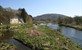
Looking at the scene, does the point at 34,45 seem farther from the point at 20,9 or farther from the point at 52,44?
the point at 20,9

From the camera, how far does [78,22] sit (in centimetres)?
9931

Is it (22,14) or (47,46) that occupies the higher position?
(22,14)

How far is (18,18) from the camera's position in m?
59.6

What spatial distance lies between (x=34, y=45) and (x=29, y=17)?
42005mm

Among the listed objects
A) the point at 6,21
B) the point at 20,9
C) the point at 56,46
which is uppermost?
the point at 20,9

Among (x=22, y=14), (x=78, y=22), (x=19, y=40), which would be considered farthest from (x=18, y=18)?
(x=78, y=22)

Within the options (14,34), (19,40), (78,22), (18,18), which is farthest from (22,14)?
(78,22)

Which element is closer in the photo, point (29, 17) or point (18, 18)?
point (18, 18)

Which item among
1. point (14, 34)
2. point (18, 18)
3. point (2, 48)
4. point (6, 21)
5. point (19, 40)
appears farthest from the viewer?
point (18, 18)

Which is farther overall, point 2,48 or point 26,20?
point 26,20

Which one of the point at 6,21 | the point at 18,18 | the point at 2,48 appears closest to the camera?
the point at 2,48

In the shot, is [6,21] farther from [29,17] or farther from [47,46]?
[47,46]

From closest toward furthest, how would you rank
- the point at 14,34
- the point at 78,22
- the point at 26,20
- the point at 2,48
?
1. the point at 2,48
2. the point at 14,34
3. the point at 26,20
4. the point at 78,22

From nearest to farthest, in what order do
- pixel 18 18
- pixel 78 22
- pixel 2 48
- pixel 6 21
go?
1. pixel 2 48
2. pixel 6 21
3. pixel 18 18
4. pixel 78 22
